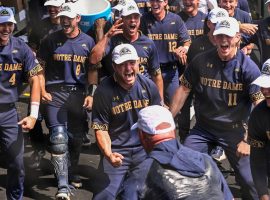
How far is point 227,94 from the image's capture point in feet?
20.5

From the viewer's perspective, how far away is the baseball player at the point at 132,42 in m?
7.18

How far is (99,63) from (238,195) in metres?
2.04

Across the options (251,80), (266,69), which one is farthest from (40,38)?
(266,69)

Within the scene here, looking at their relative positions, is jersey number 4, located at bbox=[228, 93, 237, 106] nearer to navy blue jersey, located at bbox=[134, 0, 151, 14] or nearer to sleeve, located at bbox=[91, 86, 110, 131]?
sleeve, located at bbox=[91, 86, 110, 131]

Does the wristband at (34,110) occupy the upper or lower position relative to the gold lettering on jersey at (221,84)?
lower

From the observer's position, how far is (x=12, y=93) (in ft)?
21.6

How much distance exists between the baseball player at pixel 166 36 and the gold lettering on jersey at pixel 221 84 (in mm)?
1714

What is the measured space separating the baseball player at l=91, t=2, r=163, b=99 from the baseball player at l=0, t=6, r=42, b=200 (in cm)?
86

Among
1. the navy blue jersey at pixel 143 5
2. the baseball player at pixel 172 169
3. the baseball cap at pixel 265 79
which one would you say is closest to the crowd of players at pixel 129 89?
the baseball cap at pixel 265 79

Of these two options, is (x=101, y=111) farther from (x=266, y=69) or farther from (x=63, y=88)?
(x=266, y=69)

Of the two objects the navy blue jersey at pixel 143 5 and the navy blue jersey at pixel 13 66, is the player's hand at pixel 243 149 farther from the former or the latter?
the navy blue jersey at pixel 143 5

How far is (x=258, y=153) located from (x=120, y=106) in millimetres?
1336

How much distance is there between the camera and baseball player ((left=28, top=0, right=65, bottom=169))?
781 cm

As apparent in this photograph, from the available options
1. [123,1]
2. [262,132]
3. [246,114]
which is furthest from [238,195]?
[123,1]
